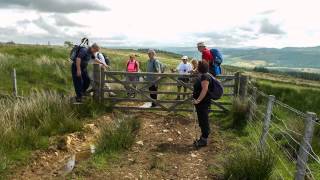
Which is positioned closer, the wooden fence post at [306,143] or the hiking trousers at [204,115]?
the wooden fence post at [306,143]

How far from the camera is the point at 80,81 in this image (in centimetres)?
1124

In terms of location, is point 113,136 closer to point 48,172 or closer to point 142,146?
point 142,146

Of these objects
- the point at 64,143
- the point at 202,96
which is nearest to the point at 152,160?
the point at 202,96

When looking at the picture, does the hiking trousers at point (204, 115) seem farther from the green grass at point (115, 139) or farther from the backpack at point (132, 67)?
the backpack at point (132, 67)

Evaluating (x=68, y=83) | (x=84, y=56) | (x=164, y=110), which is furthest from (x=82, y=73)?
(x=68, y=83)

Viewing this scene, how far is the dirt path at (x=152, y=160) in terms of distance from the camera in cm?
656

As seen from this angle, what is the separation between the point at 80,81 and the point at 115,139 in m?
4.01

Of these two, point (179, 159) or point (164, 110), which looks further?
point (164, 110)

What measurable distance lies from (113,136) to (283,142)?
15.3 ft

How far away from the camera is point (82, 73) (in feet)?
37.7

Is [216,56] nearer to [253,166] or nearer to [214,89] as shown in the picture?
[214,89]

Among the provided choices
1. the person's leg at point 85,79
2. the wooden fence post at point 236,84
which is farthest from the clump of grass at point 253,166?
the person's leg at point 85,79

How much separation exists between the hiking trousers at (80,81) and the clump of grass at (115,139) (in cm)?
347

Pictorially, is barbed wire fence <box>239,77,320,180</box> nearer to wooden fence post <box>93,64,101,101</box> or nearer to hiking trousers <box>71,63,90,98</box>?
wooden fence post <box>93,64,101,101</box>
